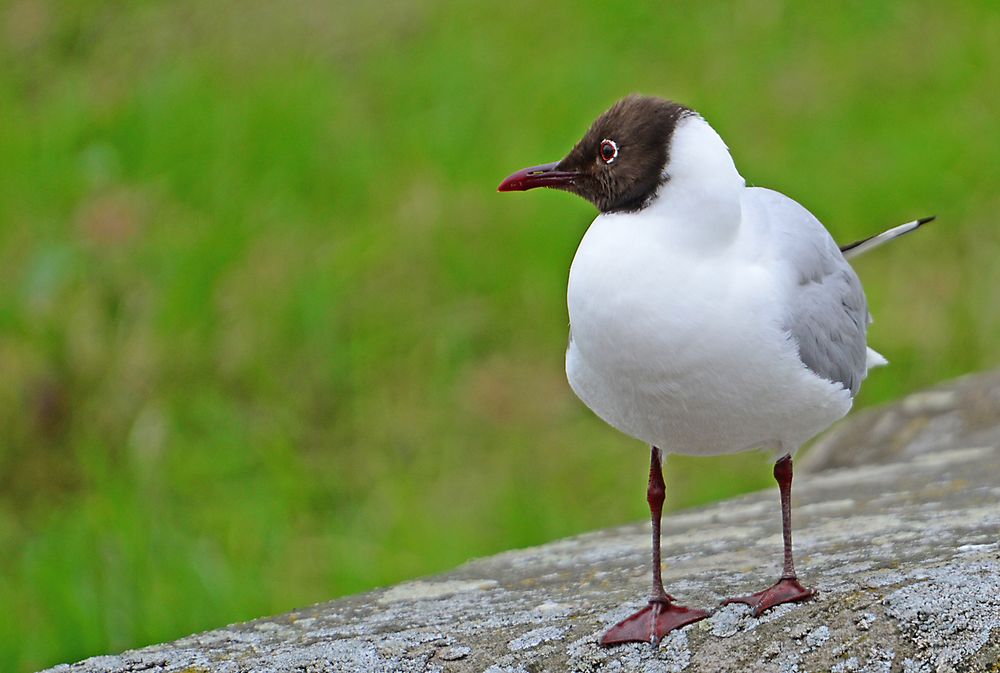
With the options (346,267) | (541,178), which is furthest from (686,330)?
(346,267)

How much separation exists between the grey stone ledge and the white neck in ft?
2.70

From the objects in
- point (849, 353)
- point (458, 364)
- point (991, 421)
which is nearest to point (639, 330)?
point (849, 353)

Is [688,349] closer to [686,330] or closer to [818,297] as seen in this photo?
[686,330]

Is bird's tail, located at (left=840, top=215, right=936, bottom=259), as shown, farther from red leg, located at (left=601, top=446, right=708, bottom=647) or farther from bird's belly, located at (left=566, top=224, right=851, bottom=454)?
red leg, located at (left=601, top=446, right=708, bottom=647)

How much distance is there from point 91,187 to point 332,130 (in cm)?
146

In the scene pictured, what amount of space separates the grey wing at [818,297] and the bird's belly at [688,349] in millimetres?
96

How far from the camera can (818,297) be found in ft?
10.5

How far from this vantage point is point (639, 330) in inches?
112

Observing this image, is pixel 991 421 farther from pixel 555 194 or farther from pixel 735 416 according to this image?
pixel 555 194

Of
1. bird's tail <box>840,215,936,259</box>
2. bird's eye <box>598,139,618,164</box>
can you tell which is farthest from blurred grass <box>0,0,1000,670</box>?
bird's eye <box>598,139,618,164</box>

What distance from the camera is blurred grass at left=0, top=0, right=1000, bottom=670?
606cm

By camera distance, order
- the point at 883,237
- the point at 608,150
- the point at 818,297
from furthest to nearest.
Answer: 1. the point at 883,237
2. the point at 818,297
3. the point at 608,150

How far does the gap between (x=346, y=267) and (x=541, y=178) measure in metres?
4.09

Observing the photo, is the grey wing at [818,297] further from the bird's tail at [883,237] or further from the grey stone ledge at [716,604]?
the grey stone ledge at [716,604]
